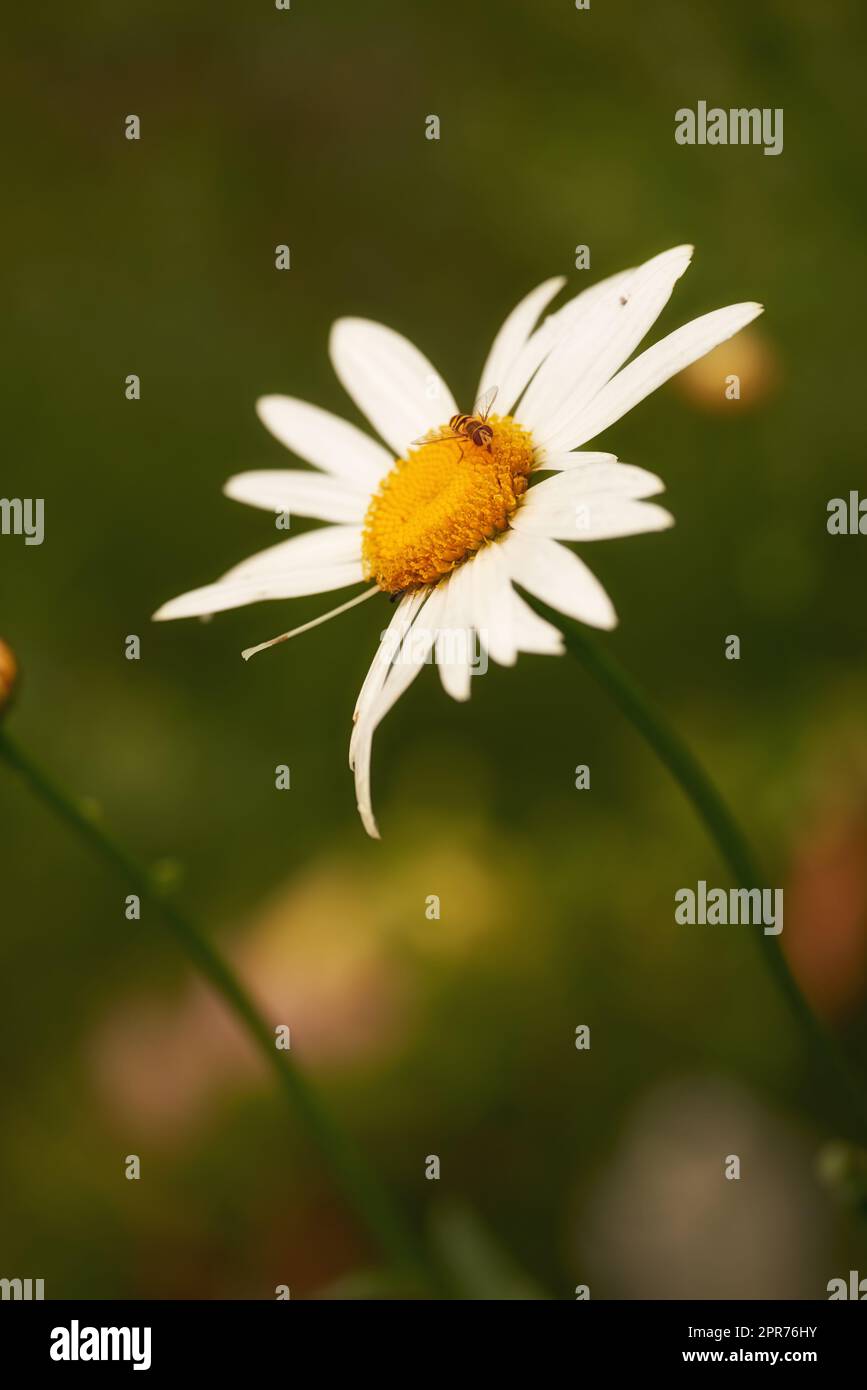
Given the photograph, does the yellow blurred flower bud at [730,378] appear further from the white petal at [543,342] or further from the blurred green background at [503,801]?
the white petal at [543,342]

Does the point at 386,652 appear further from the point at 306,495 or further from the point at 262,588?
the point at 306,495

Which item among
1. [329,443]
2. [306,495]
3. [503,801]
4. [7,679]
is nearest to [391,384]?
[329,443]

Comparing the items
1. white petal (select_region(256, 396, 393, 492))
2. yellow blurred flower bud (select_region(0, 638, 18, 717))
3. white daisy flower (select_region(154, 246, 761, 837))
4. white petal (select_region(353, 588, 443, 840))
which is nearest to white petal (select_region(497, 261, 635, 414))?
white daisy flower (select_region(154, 246, 761, 837))

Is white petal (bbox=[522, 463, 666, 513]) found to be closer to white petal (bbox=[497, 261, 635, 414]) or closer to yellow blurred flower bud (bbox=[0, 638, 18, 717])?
white petal (bbox=[497, 261, 635, 414])

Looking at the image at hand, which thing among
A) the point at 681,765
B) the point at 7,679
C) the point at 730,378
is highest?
the point at 730,378
